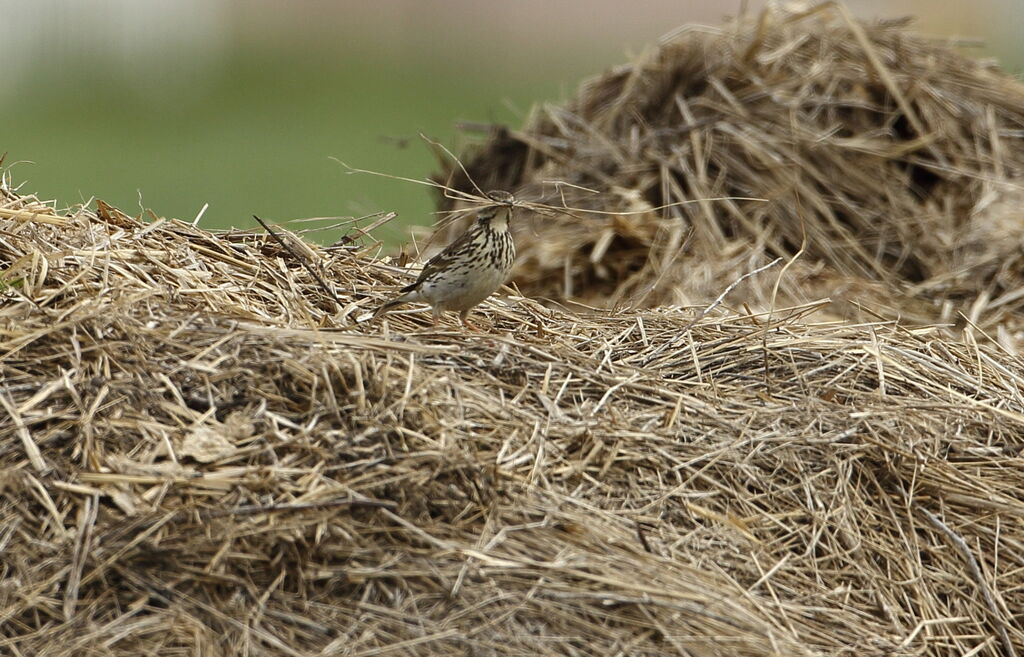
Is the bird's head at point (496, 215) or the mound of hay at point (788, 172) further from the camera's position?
the mound of hay at point (788, 172)

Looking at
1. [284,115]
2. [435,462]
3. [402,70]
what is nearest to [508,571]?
[435,462]

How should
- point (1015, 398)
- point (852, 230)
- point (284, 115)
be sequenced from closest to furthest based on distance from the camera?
point (1015, 398)
point (852, 230)
point (284, 115)

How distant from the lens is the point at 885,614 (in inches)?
172

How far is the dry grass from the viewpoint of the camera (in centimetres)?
384

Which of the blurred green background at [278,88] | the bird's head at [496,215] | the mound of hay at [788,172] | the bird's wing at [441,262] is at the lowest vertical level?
the blurred green background at [278,88]

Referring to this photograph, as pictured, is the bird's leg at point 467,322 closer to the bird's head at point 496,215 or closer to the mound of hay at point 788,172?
the bird's head at point 496,215

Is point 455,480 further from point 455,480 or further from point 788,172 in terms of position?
point 788,172

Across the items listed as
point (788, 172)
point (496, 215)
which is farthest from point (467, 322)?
point (788, 172)

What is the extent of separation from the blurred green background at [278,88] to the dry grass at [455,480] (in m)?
10.9

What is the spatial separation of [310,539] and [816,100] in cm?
707

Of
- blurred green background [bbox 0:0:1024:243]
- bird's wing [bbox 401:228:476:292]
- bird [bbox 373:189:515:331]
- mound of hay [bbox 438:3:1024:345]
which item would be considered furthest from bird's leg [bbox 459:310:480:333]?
blurred green background [bbox 0:0:1024:243]

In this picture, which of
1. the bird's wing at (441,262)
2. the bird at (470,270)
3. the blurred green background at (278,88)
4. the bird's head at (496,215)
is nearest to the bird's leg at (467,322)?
the bird at (470,270)

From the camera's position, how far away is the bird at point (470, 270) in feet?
18.8

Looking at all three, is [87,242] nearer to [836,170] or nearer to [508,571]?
[508,571]
